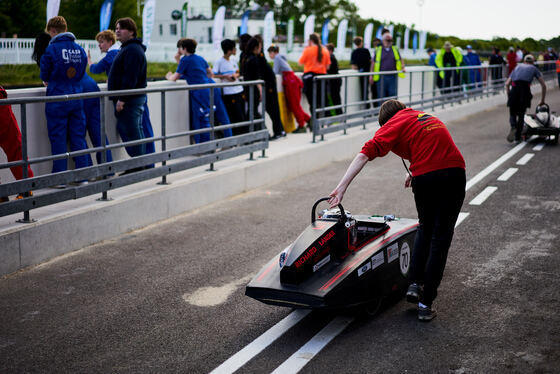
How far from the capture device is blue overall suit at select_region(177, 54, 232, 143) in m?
11.0

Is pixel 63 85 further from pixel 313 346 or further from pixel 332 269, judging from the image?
pixel 313 346

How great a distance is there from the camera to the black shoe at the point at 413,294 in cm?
544

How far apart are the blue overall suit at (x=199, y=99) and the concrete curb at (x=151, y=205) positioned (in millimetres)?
732

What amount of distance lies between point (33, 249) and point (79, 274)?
1.88 feet

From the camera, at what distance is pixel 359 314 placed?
17.7ft

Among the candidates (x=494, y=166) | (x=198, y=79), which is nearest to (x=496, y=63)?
(x=494, y=166)

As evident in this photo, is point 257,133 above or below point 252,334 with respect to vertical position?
above

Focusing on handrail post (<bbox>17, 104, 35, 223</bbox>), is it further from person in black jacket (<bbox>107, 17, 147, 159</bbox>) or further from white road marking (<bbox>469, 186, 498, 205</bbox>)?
white road marking (<bbox>469, 186, 498, 205</bbox>)

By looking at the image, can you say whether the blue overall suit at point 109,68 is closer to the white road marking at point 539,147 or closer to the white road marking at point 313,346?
the white road marking at point 313,346

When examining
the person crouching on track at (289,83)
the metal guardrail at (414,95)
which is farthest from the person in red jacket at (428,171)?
the person crouching on track at (289,83)

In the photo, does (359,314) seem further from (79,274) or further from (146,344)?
(79,274)

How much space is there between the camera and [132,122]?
30.0 ft

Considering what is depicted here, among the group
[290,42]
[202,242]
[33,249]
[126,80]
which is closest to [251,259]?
[202,242]

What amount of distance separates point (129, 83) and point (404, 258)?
183 inches
